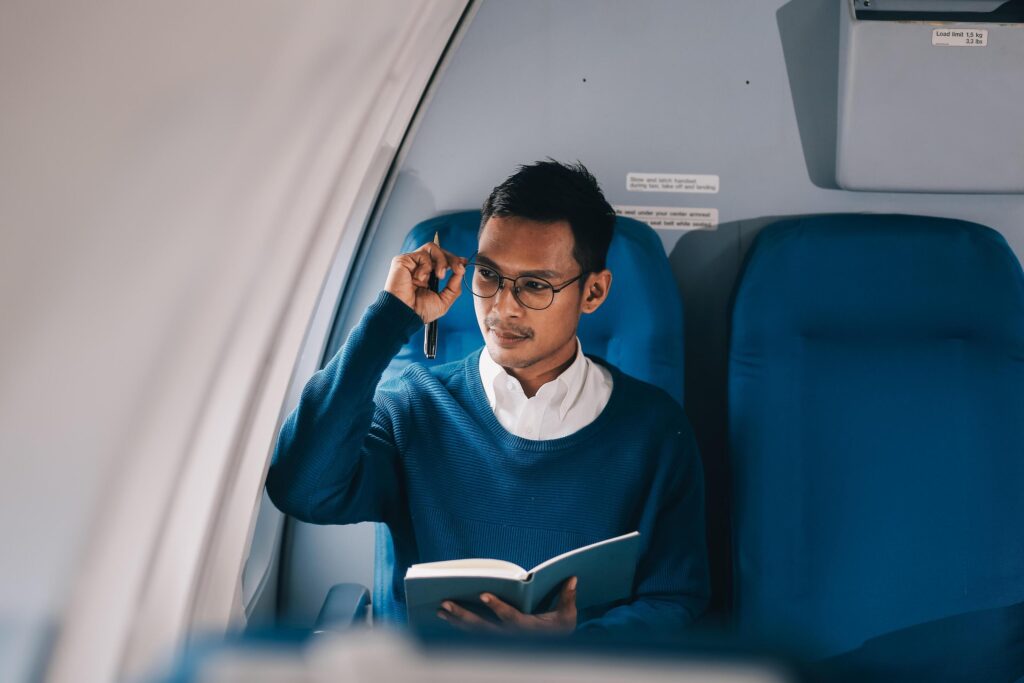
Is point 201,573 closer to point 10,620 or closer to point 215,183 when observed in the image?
point 10,620

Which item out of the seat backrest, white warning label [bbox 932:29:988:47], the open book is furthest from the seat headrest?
white warning label [bbox 932:29:988:47]

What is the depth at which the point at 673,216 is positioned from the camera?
73.4 inches

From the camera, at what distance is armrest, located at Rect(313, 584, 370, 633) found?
166 cm

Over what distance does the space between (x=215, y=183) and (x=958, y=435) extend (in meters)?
1.40

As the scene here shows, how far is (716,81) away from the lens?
6.02ft

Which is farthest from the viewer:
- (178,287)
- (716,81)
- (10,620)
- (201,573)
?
(716,81)

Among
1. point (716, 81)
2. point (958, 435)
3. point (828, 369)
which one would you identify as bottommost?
point (958, 435)

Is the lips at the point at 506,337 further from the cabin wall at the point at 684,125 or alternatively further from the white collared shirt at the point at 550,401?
the cabin wall at the point at 684,125

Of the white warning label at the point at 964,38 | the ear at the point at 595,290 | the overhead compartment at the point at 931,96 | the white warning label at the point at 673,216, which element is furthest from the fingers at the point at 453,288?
the white warning label at the point at 964,38

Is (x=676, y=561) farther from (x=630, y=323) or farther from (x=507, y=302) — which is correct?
(x=507, y=302)

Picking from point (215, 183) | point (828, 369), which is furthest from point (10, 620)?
point (828, 369)

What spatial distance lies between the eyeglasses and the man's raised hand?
37 mm

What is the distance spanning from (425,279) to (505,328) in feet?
0.56

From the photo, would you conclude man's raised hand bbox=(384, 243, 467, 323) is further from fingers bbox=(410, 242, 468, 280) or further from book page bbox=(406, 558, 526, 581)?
book page bbox=(406, 558, 526, 581)
